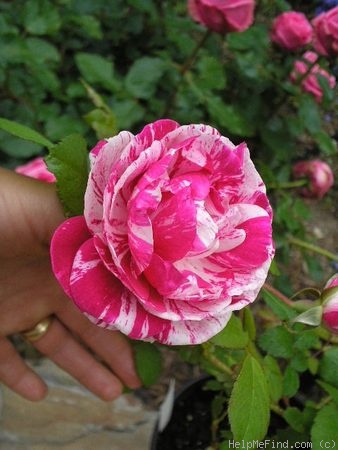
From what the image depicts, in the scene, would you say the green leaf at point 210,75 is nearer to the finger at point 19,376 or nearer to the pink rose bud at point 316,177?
the pink rose bud at point 316,177

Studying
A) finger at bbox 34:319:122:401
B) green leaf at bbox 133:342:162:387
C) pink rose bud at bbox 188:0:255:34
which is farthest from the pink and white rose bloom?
pink rose bud at bbox 188:0:255:34

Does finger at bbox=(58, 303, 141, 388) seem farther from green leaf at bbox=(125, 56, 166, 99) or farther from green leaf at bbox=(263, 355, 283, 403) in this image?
green leaf at bbox=(125, 56, 166, 99)

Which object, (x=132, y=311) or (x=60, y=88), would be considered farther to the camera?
(x=60, y=88)

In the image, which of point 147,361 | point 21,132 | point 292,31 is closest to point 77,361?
point 147,361

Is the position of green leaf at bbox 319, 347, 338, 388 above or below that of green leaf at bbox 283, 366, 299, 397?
above

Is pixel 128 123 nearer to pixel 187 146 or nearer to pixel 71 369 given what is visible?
pixel 71 369

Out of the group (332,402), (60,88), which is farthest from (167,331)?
(60,88)

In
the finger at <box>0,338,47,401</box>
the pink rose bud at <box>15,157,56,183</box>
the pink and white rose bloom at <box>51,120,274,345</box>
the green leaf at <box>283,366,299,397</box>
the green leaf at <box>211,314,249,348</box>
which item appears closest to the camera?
the pink and white rose bloom at <box>51,120,274,345</box>
